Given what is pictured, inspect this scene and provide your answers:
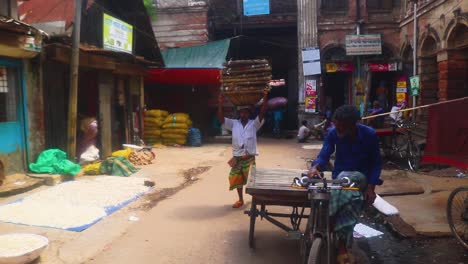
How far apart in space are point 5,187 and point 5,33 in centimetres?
262

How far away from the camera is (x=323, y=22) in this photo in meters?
21.2

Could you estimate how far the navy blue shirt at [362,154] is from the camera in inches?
162

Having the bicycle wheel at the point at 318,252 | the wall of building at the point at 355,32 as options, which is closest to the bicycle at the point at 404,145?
the bicycle wheel at the point at 318,252

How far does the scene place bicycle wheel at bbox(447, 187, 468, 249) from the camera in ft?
16.5

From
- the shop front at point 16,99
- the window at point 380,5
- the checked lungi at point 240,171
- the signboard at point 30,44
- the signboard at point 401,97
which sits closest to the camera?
the checked lungi at point 240,171

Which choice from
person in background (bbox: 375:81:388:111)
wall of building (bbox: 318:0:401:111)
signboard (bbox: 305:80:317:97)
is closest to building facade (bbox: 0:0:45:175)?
signboard (bbox: 305:80:317:97)

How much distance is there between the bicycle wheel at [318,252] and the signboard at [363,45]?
708 inches

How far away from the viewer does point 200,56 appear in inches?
715

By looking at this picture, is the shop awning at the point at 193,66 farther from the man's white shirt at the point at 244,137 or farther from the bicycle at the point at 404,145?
the man's white shirt at the point at 244,137

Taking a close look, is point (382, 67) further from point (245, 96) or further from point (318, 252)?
point (318, 252)

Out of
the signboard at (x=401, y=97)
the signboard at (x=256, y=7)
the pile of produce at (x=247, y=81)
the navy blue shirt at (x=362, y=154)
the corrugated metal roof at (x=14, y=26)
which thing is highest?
the signboard at (x=256, y=7)

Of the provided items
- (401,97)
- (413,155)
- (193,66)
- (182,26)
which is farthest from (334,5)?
(413,155)

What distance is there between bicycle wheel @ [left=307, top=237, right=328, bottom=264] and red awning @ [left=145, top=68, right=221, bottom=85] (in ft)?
44.1

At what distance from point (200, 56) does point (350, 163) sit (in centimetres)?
1462
